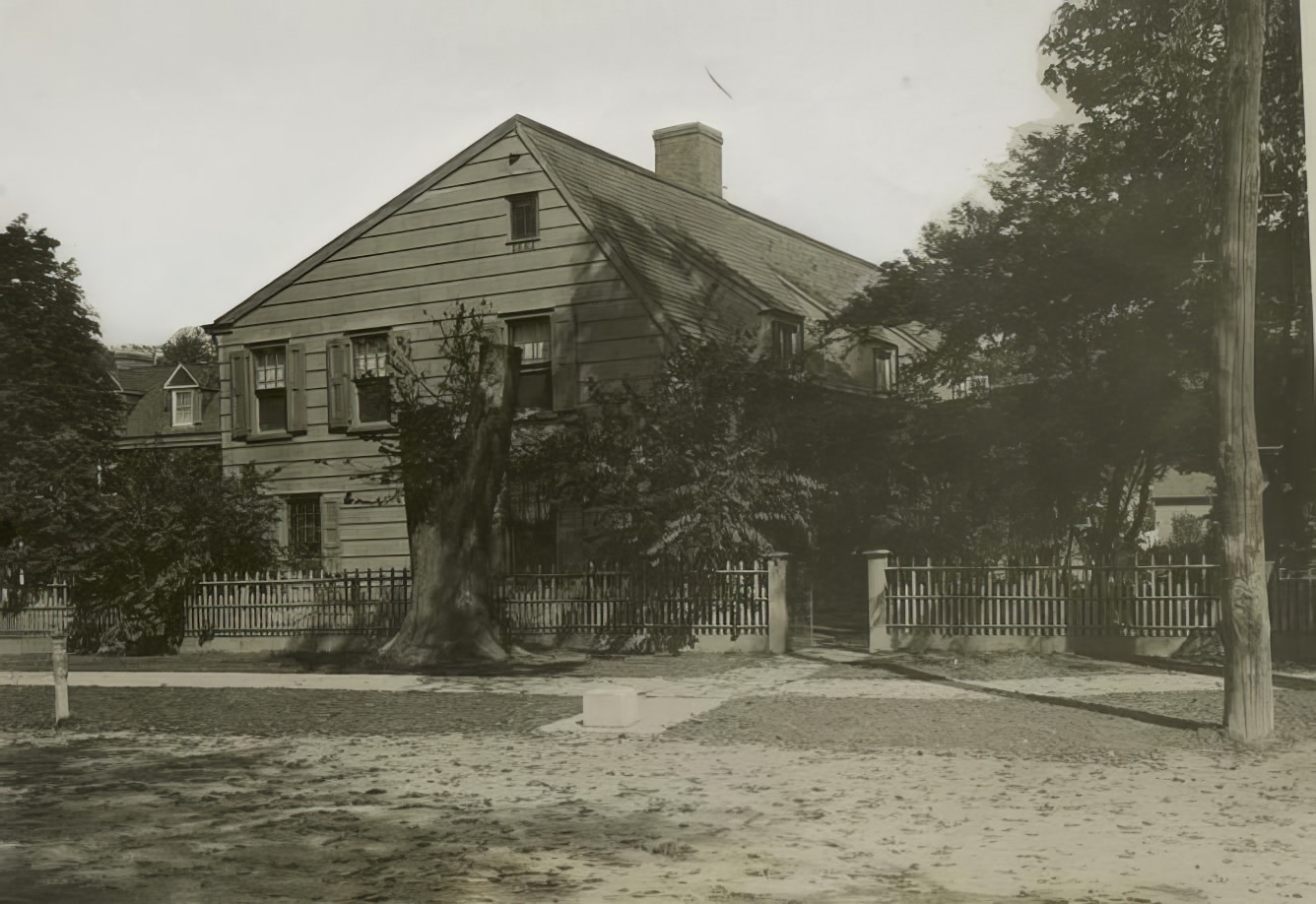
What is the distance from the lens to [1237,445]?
8.74 meters

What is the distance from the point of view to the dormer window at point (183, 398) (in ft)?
36.5

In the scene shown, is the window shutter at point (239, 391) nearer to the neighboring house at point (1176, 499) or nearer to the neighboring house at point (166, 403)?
the neighboring house at point (166, 403)

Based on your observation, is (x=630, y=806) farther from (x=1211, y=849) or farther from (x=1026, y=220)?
(x=1026, y=220)

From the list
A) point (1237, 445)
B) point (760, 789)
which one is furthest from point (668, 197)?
point (760, 789)

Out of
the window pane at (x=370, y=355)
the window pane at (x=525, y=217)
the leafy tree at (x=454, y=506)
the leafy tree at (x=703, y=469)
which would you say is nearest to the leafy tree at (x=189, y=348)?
the window pane at (x=370, y=355)

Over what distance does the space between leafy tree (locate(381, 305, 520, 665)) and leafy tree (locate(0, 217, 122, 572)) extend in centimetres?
446

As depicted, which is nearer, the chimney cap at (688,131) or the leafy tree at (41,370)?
the leafy tree at (41,370)

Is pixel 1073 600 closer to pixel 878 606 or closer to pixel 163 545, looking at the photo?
pixel 878 606

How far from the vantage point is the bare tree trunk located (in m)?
8.55

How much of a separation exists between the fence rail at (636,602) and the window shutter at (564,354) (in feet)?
8.20

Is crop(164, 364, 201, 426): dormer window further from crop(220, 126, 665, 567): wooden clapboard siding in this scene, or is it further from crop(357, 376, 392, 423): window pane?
crop(357, 376, 392, 423): window pane

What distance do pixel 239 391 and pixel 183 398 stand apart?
854 mm

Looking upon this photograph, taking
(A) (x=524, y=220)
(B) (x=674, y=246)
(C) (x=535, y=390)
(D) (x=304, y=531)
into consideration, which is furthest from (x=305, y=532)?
(B) (x=674, y=246)

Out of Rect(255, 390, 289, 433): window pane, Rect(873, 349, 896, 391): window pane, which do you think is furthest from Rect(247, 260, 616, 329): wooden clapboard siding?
Rect(873, 349, 896, 391): window pane
